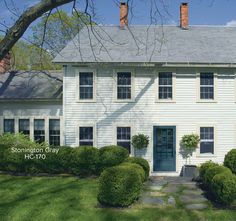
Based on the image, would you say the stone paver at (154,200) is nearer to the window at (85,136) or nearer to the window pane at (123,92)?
the window at (85,136)

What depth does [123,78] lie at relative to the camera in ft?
57.0

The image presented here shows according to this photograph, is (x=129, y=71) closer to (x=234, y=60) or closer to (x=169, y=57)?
(x=169, y=57)

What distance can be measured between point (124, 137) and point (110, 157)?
2.61 metres

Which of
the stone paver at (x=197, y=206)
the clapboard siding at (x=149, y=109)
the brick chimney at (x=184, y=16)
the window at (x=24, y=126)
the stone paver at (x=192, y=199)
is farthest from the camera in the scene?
the brick chimney at (x=184, y=16)

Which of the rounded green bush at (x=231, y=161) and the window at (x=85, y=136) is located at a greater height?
the window at (x=85, y=136)

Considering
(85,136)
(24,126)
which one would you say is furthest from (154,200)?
(24,126)

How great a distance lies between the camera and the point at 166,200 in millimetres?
11328

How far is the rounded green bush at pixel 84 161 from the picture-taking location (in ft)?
49.6

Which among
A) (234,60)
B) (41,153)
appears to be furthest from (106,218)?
(234,60)

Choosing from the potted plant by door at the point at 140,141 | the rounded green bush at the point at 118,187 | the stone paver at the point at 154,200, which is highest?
the potted plant by door at the point at 140,141

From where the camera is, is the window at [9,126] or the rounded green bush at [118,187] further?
the window at [9,126]

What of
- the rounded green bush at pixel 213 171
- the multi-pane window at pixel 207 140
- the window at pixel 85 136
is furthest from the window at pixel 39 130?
the rounded green bush at pixel 213 171

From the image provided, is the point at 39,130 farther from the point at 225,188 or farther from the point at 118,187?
the point at 225,188

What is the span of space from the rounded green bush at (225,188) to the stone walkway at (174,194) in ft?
1.96
